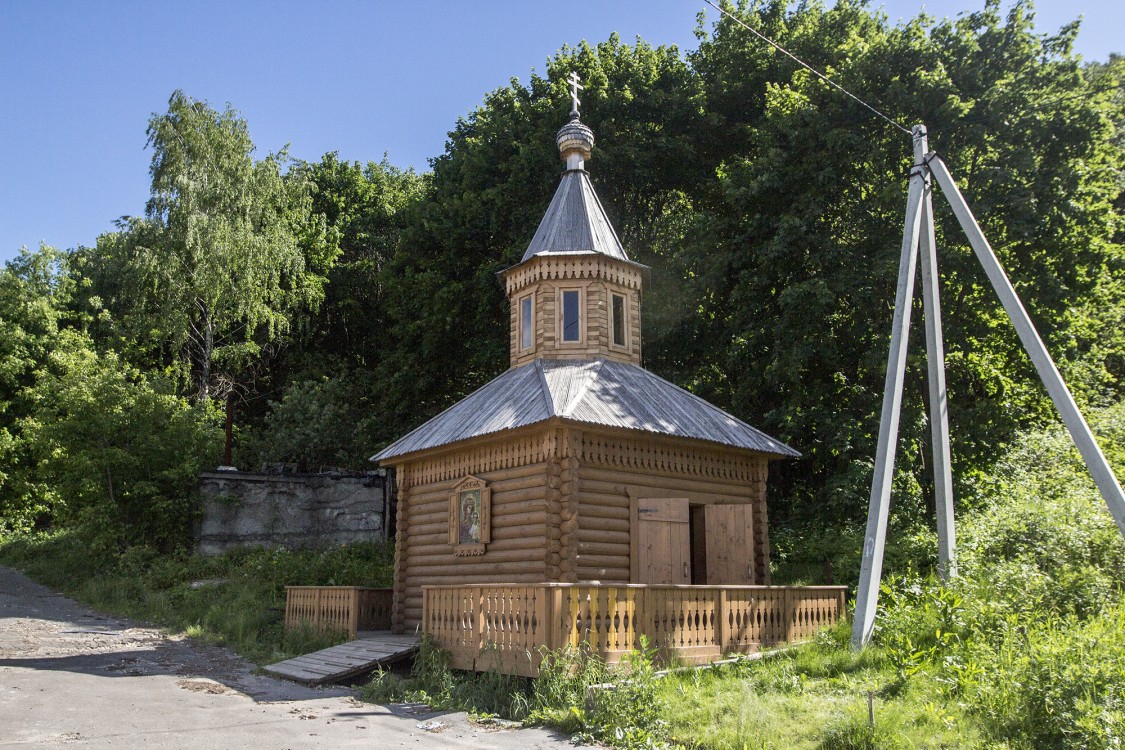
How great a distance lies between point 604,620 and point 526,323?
28.3 feet

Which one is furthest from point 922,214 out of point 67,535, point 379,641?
point 67,535

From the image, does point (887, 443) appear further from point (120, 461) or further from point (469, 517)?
point (120, 461)

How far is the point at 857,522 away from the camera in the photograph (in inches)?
774

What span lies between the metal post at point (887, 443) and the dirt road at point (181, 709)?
455 centimetres

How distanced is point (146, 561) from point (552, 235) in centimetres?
1407

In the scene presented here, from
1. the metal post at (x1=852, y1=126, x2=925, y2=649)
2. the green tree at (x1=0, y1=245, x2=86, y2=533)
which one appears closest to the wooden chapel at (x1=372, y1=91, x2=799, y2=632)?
the metal post at (x1=852, y1=126, x2=925, y2=649)

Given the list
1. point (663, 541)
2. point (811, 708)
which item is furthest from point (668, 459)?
point (811, 708)

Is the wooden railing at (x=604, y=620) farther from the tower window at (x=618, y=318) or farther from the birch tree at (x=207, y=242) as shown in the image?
the birch tree at (x=207, y=242)

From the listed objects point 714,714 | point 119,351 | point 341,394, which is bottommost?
point 714,714

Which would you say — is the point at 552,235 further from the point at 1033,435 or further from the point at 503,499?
the point at 1033,435

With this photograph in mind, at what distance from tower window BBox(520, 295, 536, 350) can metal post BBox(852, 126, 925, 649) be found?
25.6ft

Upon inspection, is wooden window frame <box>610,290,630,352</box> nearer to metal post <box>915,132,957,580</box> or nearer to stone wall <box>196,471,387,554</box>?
metal post <box>915,132,957,580</box>

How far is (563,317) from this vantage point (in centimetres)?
1797

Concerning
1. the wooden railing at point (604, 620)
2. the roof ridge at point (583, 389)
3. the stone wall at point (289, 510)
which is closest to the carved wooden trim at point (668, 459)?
the roof ridge at point (583, 389)
